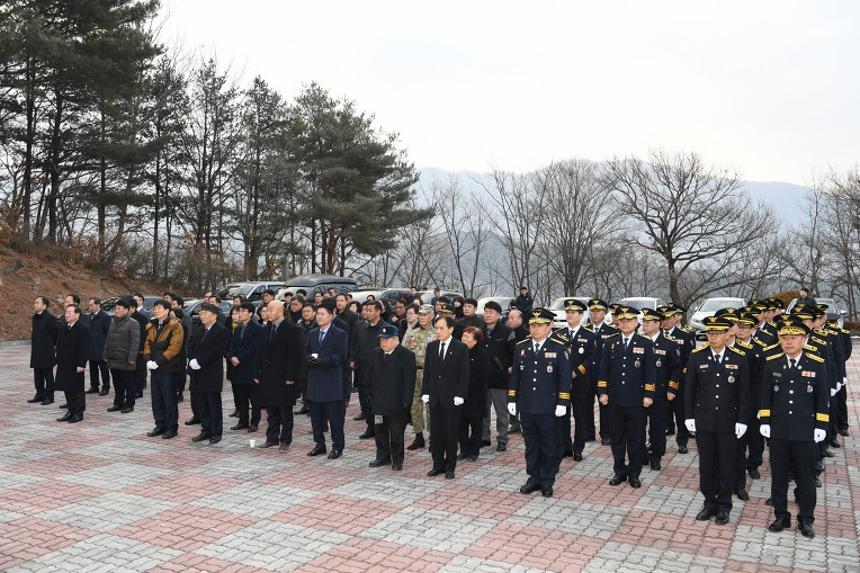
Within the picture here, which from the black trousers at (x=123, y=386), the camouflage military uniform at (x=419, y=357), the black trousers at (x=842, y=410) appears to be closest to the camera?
the camouflage military uniform at (x=419, y=357)

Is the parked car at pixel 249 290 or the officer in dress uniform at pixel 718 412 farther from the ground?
the parked car at pixel 249 290

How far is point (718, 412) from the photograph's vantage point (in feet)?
22.1

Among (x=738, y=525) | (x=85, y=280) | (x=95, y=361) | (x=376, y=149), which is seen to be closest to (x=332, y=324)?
(x=738, y=525)

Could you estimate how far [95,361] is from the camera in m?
14.2

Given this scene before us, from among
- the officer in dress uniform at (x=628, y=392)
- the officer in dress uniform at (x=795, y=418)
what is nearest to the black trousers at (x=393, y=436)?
the officer in dress uniform at (x=628, y=392)

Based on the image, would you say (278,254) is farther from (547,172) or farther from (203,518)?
(203,518)

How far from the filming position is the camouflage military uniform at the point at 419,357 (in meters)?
9.55

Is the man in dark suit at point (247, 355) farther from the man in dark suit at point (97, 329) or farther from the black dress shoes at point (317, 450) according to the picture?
the man in dark suit at point (97, 329)

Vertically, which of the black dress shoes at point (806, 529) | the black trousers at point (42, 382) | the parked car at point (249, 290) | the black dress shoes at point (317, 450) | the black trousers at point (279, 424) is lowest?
the black dress shoes at point (806, 529)

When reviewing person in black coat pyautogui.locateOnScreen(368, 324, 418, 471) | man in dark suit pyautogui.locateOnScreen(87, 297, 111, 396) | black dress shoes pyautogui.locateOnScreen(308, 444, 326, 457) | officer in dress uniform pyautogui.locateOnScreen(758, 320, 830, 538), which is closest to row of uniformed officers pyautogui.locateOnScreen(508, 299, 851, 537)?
officer in dress uniform pyautogui.locateOnScreen(758, 320, 830, 538)

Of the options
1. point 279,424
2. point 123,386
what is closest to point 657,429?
point 279,424

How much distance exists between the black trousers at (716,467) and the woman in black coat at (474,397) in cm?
291

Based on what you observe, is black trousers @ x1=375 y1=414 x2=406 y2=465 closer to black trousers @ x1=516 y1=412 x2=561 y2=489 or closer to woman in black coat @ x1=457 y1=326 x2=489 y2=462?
woman in black coat @ x1=457 y1=326 x2=489 y2=462

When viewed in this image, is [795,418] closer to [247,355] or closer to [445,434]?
[445,434]
